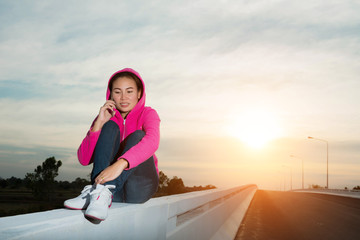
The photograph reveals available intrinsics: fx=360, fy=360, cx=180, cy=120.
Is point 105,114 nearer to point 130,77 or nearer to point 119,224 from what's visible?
point 130,77

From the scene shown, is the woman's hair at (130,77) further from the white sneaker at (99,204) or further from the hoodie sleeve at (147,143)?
the white sneaker at (99,204)

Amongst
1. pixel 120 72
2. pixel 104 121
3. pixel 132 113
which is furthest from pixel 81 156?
pixel 120 72

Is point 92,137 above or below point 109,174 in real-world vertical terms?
above

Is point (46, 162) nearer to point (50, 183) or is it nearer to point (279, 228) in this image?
point (50, 183)

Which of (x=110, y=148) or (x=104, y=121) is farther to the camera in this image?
(x=104, y=121)

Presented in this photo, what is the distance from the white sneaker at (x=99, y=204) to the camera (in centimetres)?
204

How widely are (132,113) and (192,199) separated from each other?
4.34 ft

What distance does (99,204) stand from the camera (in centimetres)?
221

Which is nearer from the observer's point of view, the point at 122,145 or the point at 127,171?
the point at 127,171

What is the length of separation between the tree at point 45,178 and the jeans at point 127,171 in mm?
152313

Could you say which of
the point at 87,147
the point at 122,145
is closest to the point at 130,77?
the point at 122,145

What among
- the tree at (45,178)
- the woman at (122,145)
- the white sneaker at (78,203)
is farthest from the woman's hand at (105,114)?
the tree at (45,178)

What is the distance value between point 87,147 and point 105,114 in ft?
1.23

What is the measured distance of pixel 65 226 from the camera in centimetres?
175
